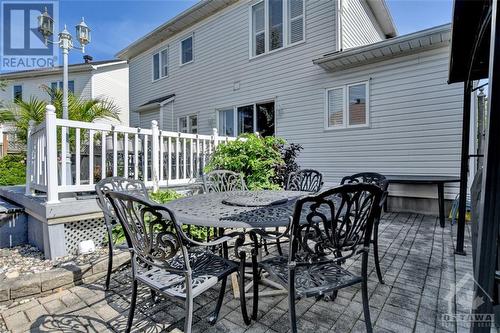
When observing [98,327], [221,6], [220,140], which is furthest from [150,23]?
[98,327]

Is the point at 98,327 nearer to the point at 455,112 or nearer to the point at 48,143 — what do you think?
the point at 48,143

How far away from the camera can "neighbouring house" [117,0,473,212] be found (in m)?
5.18

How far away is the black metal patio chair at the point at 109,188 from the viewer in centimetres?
235

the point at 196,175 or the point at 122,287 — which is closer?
the point at 122,287

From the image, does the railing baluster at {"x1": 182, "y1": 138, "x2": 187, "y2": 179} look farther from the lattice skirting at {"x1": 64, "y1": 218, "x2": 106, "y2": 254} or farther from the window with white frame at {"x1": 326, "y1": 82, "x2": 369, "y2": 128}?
the window with white frame at {"x1": 326, "y1": 82, "x2": 369, "y2": 128}

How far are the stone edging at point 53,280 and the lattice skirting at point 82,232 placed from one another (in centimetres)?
70

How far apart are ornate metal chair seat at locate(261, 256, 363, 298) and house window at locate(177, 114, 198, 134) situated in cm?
830

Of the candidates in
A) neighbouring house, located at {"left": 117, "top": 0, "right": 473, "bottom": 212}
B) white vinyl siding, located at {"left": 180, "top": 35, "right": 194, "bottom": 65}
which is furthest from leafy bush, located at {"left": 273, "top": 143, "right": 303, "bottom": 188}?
white vinyl siding, located at {"left": 180, "top": 35, "right": 194, "bottom": 65}

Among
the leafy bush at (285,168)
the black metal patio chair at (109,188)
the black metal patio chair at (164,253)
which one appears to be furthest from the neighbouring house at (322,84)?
the black metal patio chair at (164,253)

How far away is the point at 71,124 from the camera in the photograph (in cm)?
323

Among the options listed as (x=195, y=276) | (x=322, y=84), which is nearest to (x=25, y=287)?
(x=195, y=276)

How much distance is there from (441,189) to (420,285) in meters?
2.64

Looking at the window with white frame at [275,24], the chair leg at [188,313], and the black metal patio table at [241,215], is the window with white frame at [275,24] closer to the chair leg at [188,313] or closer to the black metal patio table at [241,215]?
the black metal patio table at [241,215]

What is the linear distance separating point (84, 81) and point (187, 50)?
9.25 metres
